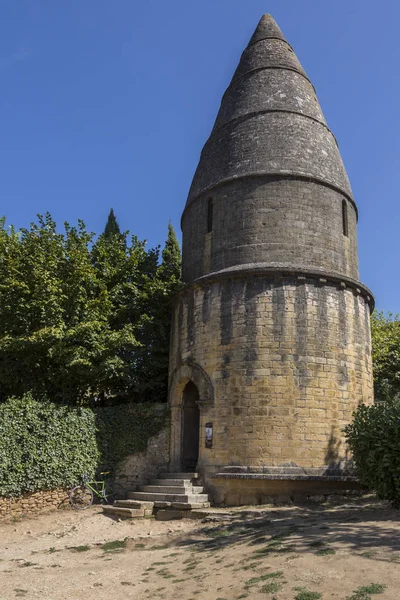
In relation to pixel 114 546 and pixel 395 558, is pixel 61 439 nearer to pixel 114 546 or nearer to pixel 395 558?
pixel 114 546

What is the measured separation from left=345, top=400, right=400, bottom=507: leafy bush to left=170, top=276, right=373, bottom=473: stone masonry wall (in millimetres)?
1391

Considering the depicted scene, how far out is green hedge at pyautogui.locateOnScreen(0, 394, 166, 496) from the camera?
46.1ft

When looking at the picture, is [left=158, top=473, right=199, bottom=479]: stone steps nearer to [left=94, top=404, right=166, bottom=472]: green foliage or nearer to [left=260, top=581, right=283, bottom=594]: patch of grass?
[left=94, top=404, right=166, bottom=472]: green foliage

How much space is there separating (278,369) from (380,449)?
11.3 feet

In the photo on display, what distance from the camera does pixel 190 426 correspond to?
1652cm

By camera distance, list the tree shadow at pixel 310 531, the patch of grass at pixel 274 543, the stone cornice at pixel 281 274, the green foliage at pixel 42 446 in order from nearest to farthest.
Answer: the tree shadow at pixel 310 531
the patch of grass at pixel 274 543
the green foliage at pixel 42 446
the stone cornice at pixel 281 274

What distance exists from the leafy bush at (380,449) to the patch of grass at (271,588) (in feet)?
14.8

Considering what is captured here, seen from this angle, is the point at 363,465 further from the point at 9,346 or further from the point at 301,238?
the point at 9,346

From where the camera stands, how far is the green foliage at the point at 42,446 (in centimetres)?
1398

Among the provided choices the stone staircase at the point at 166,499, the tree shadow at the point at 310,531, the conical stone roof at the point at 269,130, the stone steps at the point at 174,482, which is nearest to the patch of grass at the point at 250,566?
the tree shadow at the point at 310,531

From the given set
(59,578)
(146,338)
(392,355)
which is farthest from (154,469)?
(392,355)

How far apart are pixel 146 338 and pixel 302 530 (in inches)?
370

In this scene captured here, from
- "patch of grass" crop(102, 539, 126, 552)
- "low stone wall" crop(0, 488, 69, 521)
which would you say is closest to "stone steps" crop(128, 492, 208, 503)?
"low stone wall" crop(0, 488, 69, 521)

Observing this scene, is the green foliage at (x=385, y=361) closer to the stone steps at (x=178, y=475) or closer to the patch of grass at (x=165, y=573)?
the stone steps at (x=178, y=475)
